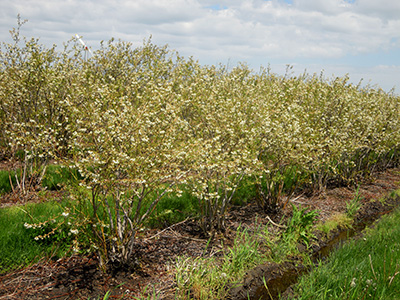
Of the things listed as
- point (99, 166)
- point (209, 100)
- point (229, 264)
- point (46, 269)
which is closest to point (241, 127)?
point (209, 100)

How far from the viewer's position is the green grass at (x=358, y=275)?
489cm

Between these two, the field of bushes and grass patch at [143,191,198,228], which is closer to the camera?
the field of bushes

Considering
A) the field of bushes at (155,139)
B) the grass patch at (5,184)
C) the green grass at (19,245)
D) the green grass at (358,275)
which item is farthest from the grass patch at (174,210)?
the grass patch at (5,184)

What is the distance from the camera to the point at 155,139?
5.43 m

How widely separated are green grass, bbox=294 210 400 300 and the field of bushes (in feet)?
6.55

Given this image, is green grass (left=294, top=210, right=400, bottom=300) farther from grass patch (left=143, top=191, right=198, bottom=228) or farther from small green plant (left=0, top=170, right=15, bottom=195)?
small green plant (left=0, top=170, right=15, bottom=195)

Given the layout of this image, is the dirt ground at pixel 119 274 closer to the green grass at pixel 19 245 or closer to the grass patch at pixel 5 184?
the green grass at pixel 19 245

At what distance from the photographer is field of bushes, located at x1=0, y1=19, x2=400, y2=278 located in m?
4.95

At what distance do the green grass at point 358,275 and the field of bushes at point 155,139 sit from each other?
1995 mm

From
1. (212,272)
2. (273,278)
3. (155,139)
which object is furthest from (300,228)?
(155,139)

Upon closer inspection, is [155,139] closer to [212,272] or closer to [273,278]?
[212,272]

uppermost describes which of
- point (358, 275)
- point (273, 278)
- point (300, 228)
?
point (358, 275)

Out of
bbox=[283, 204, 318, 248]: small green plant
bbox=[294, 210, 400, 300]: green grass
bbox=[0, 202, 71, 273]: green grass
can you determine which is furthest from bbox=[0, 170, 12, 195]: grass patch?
bbox=[294, 210, 400, 300]: green grass

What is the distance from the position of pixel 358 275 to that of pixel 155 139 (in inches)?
155
